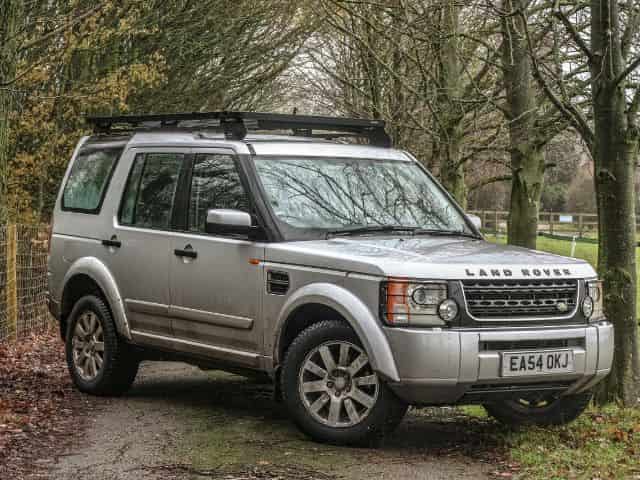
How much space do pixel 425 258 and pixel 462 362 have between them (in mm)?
672

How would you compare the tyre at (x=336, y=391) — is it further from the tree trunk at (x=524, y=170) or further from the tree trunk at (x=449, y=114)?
the tree trunk at (x=449, y=114)

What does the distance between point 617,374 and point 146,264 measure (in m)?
3.90

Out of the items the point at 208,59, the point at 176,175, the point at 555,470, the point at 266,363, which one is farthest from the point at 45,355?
the point at 208,59

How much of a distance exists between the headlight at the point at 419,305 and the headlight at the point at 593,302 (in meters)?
1.05

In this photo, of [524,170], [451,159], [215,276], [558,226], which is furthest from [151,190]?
[558,226]

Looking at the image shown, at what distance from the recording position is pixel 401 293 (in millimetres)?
6871

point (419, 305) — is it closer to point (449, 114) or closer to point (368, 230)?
point (368, 230)

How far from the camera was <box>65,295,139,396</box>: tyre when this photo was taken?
950cm

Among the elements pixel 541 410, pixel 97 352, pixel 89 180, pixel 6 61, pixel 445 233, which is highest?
pixel 6 61

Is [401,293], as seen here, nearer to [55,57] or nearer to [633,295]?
[633,295]

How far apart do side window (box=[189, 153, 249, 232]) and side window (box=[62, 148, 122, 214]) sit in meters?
1.32

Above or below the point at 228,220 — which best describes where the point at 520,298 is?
below

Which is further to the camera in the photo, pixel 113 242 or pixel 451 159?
pixel 451 159

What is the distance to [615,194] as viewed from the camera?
30.7ft
